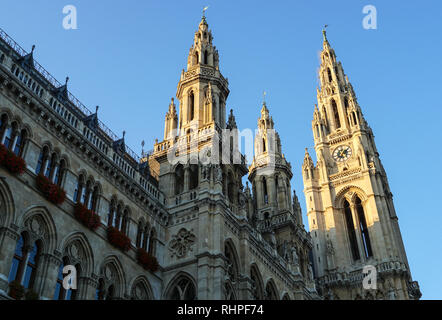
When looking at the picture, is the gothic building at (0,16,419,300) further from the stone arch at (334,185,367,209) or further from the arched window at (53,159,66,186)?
the stone arch at (334,185,367,209)

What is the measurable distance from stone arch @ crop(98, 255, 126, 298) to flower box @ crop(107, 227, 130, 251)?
712 mm

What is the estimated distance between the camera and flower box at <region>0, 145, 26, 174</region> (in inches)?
939

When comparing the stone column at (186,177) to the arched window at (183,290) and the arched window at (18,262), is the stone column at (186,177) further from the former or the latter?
the arched window at (18,262)

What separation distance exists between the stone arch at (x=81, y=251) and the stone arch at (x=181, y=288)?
6.43 metres

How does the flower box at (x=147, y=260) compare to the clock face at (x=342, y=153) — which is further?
the clock face at (x=342, y=153)

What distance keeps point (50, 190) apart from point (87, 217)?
281 centimetres

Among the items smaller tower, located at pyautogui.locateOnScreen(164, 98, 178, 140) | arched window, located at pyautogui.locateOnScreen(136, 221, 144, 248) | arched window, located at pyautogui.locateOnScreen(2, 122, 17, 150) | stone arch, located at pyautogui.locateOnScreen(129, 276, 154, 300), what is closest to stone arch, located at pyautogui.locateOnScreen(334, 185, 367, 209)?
smaller tower, located at pyautogui.locateOnScreen(164, 98, 178, 140)

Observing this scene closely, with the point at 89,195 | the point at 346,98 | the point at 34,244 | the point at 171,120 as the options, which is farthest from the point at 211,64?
the point at 346,98

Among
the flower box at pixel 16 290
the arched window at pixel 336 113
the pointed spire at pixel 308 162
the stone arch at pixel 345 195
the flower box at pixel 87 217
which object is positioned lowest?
the flower box at pixel 16 290

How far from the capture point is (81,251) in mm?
27531

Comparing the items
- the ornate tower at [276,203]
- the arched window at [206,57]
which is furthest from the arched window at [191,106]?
the ornate tower at [276,203]

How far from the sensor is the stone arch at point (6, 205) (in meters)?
23.5

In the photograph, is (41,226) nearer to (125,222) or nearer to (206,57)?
(125,222)

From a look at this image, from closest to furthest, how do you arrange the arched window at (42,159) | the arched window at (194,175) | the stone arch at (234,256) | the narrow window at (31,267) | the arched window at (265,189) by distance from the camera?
the narrow window at (31,267)
the arched window at (42,159)
the stone arch at (234,256)
the arched window at (194,175)
the arched window at (265,189)
